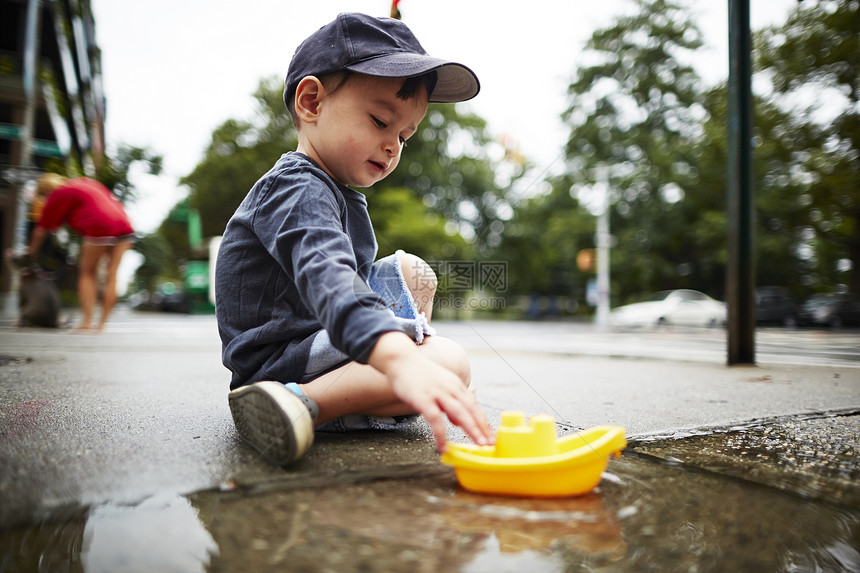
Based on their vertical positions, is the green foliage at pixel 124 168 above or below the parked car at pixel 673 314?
above

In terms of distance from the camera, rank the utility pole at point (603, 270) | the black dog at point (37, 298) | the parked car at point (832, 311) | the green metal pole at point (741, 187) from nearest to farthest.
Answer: the green metal pole at point (741, 187), the black dog at point (37, 298), the parked car at point (832, 311), the utility pole at point (603, 270)

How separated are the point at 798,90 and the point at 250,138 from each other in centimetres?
943

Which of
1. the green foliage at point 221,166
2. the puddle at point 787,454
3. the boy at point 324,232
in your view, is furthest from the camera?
the green foliage at point 221,166

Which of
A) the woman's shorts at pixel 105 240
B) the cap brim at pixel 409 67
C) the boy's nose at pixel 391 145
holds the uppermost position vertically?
the cap brim at pixel 409 67

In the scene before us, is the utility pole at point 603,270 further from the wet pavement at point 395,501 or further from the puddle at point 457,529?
the puddle at point 457,529

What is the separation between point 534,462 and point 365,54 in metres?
0.82

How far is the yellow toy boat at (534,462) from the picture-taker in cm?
82

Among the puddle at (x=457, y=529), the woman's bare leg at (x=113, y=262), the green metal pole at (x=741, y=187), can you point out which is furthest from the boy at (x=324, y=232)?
the woman's bare leg at (x=113, y=262)

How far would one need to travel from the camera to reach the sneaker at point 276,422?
93 centimetres

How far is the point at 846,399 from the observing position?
1.78m

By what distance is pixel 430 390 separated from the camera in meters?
0.83

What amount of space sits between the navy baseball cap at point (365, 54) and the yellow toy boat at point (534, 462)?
68cm

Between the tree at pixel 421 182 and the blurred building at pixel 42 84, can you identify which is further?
the blurred building at pixel 42 84

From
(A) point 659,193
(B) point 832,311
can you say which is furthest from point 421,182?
(B) point 832,311
